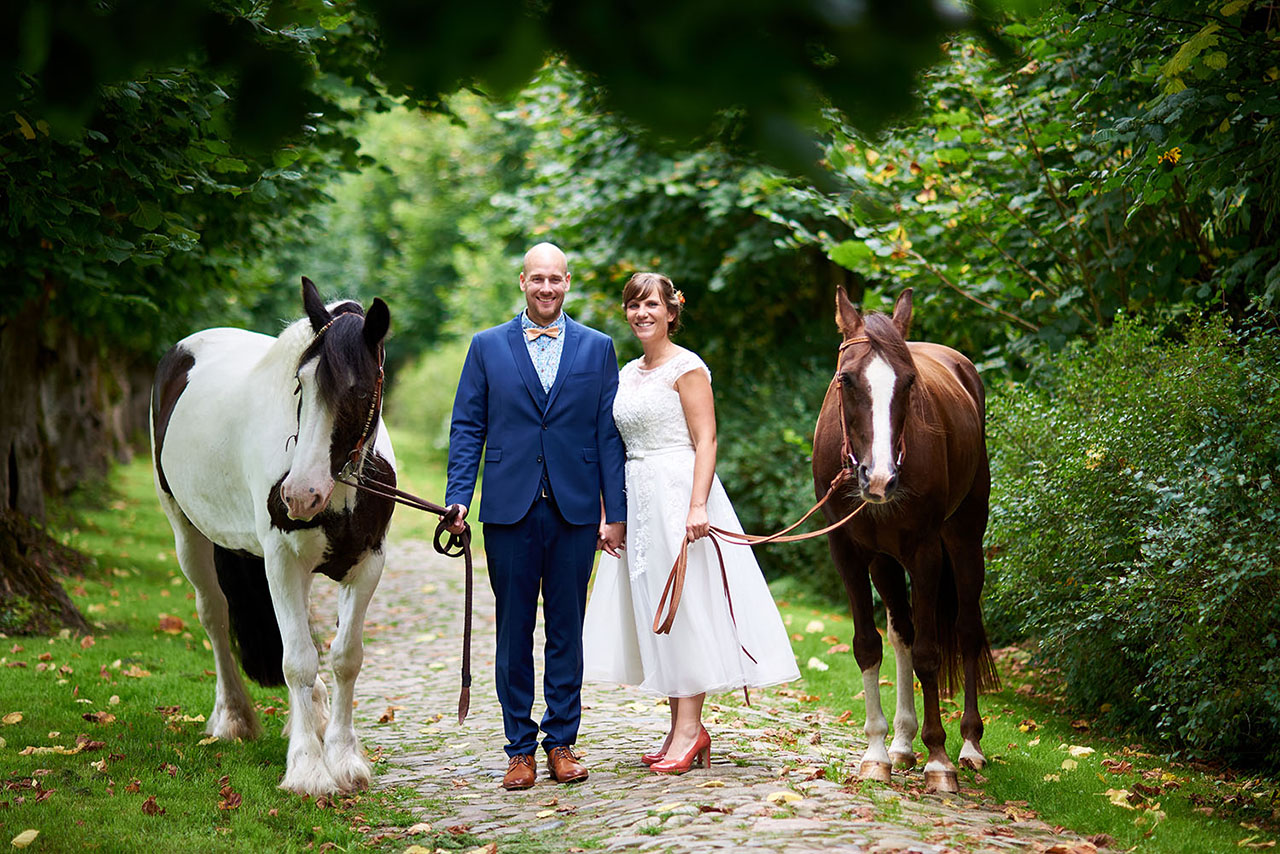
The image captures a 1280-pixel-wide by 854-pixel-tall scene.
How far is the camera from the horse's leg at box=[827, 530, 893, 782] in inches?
212

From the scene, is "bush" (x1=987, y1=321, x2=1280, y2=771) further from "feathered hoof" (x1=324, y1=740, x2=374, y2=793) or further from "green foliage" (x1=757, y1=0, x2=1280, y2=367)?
"feathered hoof" (x1=324, y1=740, x2=374, y2=793)

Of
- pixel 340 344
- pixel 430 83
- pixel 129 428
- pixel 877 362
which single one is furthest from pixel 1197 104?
pixel 129 428

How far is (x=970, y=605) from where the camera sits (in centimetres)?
627

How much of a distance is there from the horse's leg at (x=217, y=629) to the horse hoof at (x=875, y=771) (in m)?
3.38

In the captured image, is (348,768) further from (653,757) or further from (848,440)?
(848,440)

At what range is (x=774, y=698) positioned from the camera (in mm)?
8031

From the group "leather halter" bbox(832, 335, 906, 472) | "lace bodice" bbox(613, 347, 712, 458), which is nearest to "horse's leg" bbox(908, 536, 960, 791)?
"leather halter" bbox(832, 335, 906, 472)

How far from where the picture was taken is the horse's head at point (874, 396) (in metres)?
4.96

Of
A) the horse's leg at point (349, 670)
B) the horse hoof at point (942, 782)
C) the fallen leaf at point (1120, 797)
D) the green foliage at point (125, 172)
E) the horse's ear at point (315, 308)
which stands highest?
the green foliage at point (125, 172)

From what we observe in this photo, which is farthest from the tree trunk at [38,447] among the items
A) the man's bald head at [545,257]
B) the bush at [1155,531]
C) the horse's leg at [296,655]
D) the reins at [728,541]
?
the bush at [1155,531]

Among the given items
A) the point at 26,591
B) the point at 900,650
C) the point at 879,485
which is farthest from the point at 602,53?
the point at 26,591

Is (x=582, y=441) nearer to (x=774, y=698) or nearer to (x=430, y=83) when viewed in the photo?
(x=774, y=698)

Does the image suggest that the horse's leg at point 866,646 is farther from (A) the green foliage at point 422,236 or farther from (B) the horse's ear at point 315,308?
(A) the green foliage at point 422,236

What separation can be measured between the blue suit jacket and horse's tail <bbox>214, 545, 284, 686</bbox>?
5.16 feet
